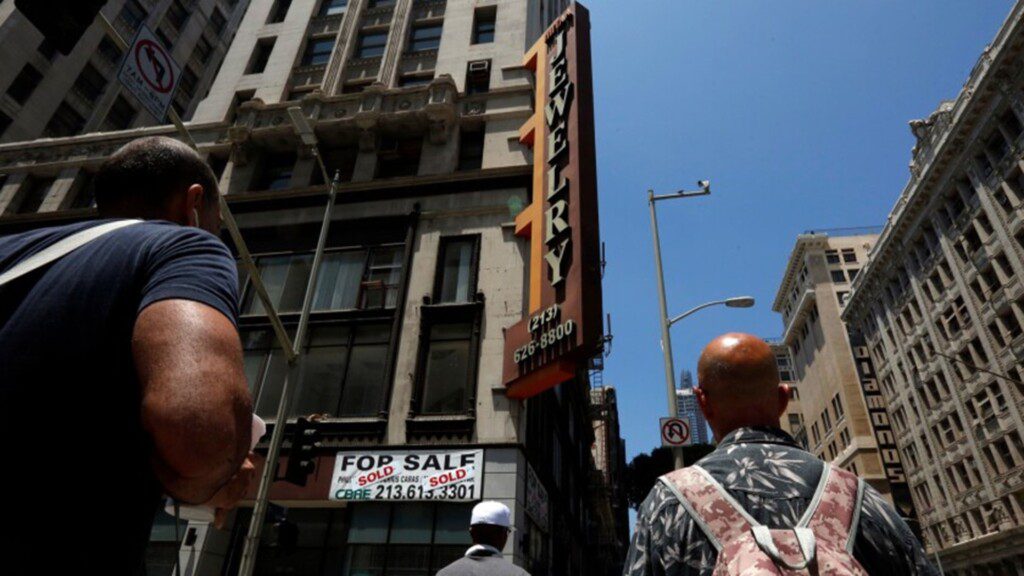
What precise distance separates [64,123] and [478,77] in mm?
34697

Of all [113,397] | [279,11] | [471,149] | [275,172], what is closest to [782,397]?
[113,397]

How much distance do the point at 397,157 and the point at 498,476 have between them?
48.8 feet

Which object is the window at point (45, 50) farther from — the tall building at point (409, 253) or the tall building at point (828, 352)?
the tall building at point (828, 352)

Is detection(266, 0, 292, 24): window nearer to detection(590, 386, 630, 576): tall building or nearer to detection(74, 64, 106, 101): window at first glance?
detection(74, 64, 106, 101): window

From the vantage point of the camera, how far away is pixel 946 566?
56.3 m

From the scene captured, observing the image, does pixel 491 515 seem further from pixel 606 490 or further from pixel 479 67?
pixel 606 490

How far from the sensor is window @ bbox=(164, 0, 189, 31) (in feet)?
153

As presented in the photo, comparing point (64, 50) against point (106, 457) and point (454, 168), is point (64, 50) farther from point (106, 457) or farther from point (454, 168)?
point (454, 168)

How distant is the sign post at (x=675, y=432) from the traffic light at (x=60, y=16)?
13.9m

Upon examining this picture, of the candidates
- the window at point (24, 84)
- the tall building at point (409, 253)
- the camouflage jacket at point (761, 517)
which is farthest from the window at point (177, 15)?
the camouflage jacket at point (761, 517)

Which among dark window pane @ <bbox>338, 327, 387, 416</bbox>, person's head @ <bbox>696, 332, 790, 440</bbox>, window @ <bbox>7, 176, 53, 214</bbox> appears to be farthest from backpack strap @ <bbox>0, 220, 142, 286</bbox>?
window @ <bbox>7, 176, 53, 214</bbox>

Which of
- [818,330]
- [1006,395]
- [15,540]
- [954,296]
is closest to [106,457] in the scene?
[15,540]

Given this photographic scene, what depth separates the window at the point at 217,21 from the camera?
2045 inches

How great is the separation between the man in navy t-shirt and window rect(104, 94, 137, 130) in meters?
52.6
